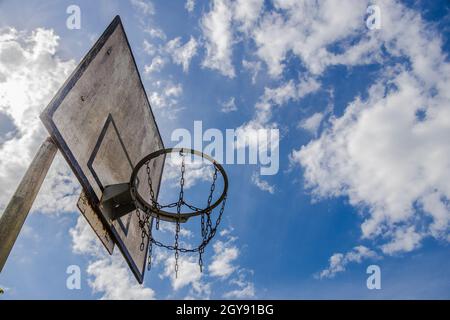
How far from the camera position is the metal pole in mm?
3363

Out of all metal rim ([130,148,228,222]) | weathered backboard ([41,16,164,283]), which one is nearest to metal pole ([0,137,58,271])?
weathered backboard ([41,16,164,283])

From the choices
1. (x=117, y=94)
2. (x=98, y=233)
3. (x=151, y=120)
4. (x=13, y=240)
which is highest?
(x=151, y=120)

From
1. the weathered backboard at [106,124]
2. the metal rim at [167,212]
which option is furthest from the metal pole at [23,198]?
the metal rim at [167,212]

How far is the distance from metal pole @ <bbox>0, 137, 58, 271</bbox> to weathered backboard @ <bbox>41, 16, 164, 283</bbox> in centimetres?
22

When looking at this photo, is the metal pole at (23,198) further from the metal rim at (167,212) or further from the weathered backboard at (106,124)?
the metal rim at (167,212)

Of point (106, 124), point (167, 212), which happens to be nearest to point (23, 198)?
point (106, 124)

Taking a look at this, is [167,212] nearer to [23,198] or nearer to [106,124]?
[106,124]

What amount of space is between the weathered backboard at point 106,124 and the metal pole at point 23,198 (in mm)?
224

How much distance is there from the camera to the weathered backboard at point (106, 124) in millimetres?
4093

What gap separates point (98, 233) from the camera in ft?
15.2

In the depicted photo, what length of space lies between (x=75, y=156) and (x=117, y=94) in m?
1.57

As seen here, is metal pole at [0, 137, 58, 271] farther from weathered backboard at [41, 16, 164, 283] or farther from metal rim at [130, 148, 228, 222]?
metal rim at [130, 148, 228, 222]
